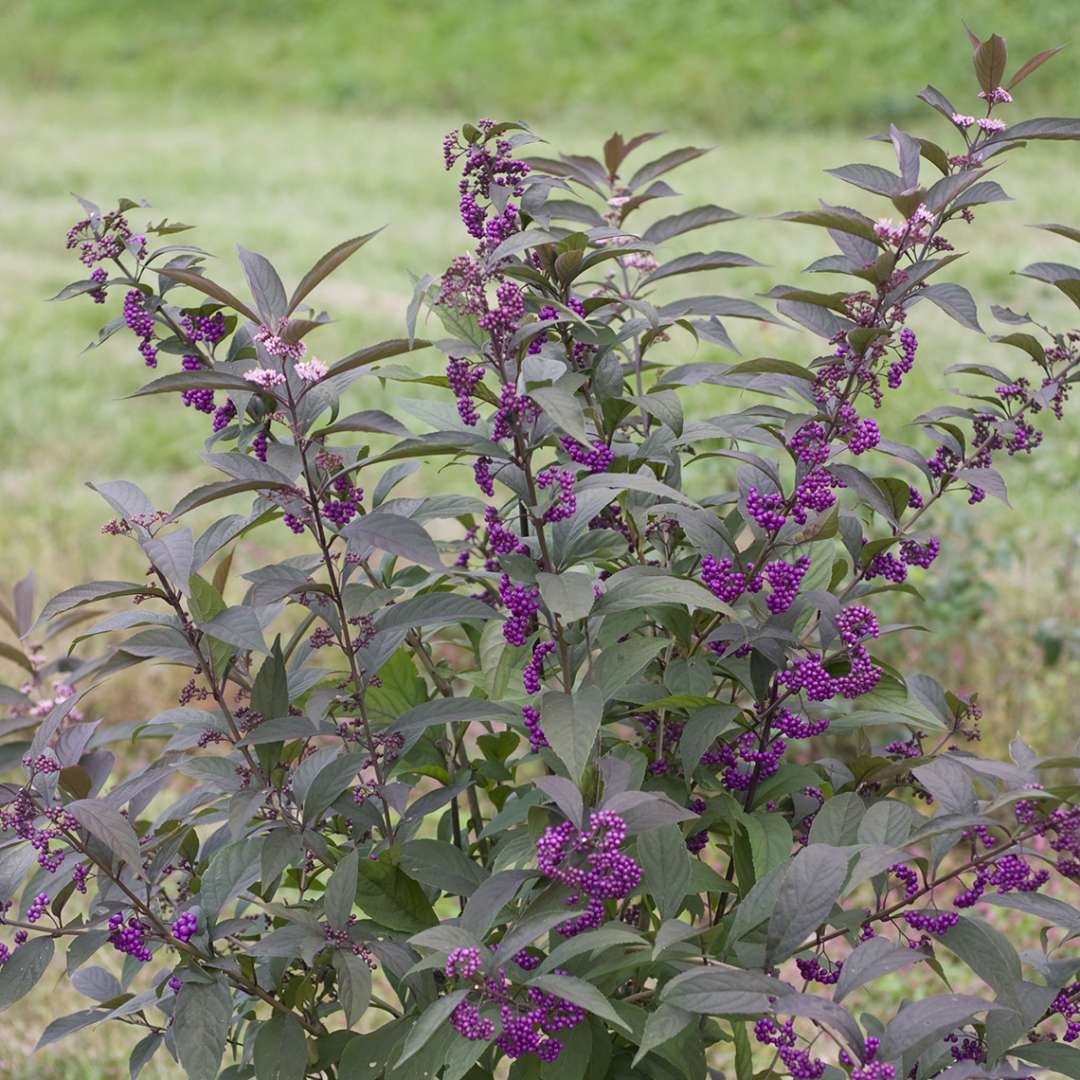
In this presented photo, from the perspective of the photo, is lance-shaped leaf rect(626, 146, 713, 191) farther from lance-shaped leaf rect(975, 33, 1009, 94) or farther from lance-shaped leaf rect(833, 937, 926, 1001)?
lance-shaped leaf rect(833, 937, 926, 1001)

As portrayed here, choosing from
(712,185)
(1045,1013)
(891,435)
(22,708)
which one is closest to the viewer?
(1045,1013)

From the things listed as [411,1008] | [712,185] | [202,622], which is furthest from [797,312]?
[712,185]

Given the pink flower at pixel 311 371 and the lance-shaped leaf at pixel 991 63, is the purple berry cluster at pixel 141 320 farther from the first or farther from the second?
the lance-shaped leaf at pixel 991 63

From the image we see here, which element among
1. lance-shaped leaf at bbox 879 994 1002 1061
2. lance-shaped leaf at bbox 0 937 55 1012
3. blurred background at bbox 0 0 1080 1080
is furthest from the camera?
blurred background at bbox 0 0 1080 1080

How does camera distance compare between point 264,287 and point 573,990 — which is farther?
point 264,287

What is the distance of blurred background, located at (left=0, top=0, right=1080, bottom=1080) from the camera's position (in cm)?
402

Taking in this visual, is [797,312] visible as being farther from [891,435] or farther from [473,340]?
[891,435]

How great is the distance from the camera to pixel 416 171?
36.1 ft

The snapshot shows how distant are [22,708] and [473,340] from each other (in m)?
1.26

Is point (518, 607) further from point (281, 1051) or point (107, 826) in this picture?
point (281, 1051)

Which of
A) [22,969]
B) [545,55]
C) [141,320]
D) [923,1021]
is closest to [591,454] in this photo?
[141,320]

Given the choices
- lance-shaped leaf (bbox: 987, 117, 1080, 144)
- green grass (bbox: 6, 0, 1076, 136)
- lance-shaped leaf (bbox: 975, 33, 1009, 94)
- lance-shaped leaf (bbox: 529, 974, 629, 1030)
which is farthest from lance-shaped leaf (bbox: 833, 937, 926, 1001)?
green grass (bbox: 6, 0, 1076, 136)

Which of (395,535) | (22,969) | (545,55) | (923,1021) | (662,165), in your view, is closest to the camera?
(923,1021)

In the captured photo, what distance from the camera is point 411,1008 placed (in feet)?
5.11
